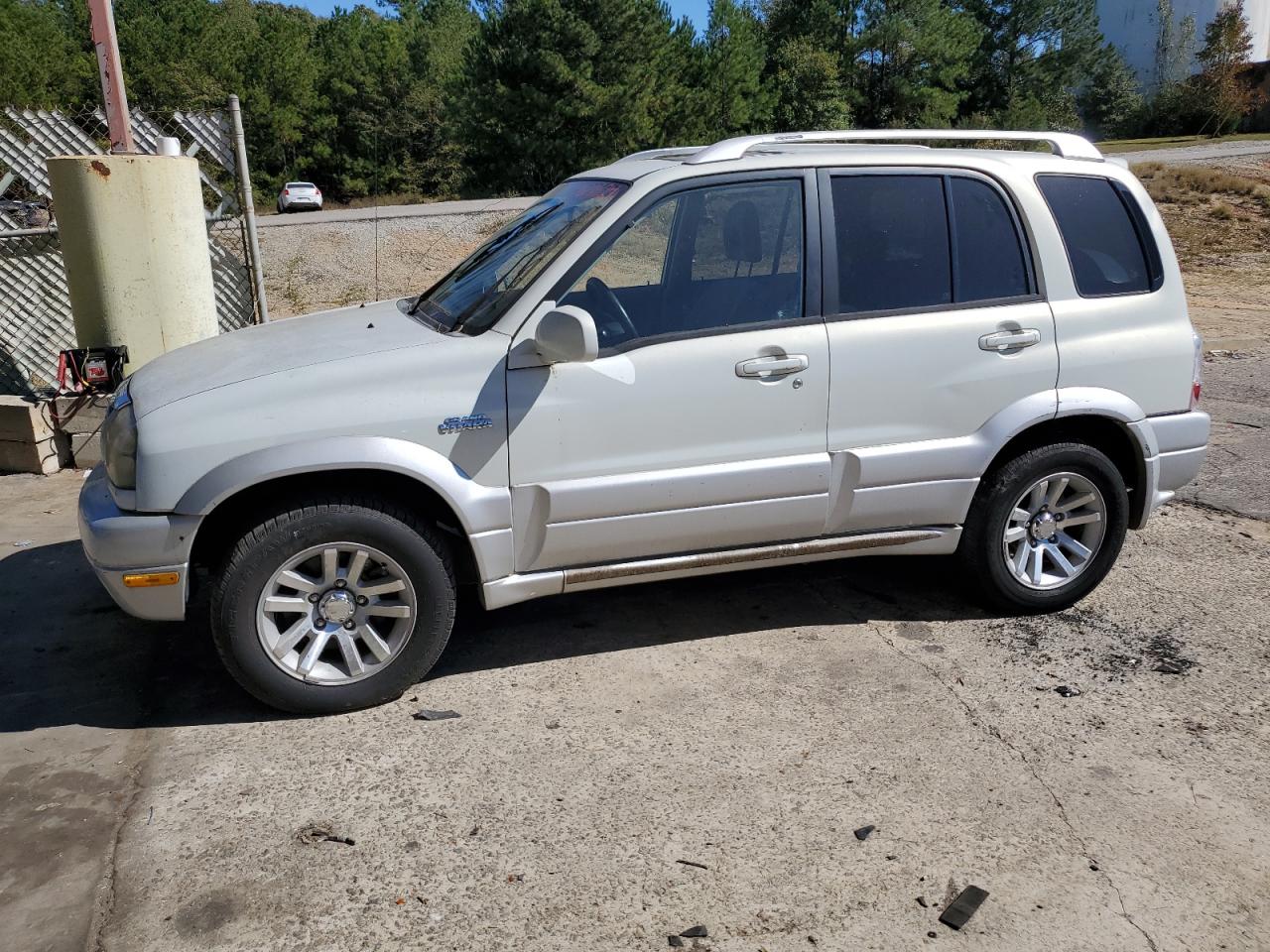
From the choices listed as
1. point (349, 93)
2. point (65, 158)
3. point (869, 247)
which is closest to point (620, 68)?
point (349, 93)

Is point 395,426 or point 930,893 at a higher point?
point 395,426

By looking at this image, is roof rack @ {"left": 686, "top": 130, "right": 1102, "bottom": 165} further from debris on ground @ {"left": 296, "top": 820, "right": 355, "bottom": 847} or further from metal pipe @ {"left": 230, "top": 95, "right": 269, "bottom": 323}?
metal pipe @ {"left": 230, "top": 95, "right": 269, "bottom": 323}

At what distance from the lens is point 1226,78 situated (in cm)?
5016

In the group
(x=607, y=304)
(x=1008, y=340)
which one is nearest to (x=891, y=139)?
(x=1008, y=340)

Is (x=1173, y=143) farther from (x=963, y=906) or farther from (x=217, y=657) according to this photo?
(x=963, y=906)

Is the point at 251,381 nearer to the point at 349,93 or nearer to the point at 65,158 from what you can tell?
the point at 65,158

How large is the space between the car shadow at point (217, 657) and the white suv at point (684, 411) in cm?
47

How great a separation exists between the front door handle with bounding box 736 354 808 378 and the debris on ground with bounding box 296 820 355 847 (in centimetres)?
217

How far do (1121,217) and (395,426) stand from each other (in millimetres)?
3293

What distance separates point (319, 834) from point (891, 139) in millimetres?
3715

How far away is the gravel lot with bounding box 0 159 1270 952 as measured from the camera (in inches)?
120

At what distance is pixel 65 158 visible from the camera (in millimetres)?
6973

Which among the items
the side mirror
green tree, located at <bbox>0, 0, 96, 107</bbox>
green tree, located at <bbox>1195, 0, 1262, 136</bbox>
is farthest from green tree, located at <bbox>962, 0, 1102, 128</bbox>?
the side mirror

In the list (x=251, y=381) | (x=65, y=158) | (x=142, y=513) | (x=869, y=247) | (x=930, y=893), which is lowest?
(x=930, y=893)
